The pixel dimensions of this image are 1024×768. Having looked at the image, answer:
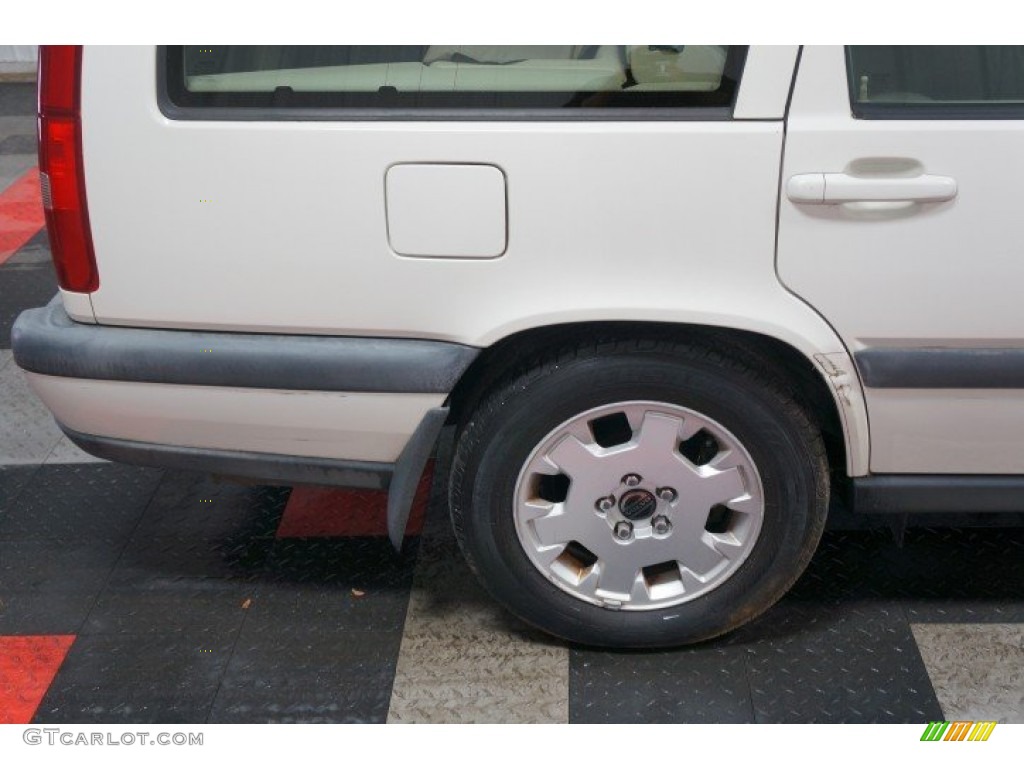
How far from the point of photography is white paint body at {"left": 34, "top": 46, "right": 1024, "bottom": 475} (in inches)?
84.1

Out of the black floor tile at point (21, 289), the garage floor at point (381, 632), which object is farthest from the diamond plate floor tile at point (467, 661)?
the black floor tile at point (21, 289)

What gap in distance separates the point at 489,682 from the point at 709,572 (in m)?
0.51

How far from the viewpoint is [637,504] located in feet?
8.12

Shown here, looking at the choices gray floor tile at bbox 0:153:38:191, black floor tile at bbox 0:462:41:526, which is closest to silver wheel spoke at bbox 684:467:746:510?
black floor tile at bbox 0:462:41:526

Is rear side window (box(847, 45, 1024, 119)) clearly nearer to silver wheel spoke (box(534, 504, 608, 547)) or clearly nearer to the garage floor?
silver wheel spoke (box(534, 504, 608, 547))

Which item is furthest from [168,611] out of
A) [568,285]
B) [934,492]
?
[934,492]

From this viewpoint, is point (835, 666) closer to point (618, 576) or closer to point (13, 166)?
point (618, 576)

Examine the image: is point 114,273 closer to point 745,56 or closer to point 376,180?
point 376,180

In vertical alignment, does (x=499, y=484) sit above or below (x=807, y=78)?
below

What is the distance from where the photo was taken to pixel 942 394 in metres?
2.34

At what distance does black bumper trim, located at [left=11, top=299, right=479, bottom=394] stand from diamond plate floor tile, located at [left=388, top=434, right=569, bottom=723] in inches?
→ 25.3
